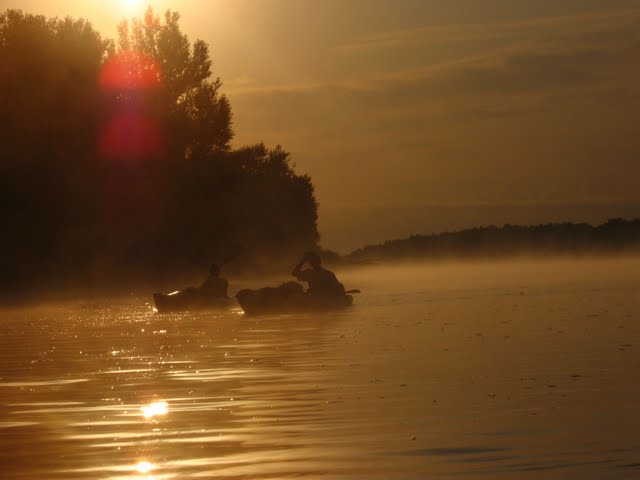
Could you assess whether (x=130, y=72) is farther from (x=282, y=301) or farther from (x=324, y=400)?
(x=324, y=400)

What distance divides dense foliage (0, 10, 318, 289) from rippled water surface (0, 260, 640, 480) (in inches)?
1058

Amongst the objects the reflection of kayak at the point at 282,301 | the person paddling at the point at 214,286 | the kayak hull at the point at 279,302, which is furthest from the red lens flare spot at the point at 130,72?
the kayak hull at the point at 279,302

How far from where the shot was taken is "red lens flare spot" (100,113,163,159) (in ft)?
191

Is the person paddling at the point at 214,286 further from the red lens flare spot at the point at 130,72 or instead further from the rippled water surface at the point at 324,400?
the red lens flare spot at the point at 130,72

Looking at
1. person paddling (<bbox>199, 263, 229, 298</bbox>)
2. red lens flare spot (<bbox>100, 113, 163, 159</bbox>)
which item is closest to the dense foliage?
red lens flare spot (<bbox>100, 113, 163, 159</bbox>)

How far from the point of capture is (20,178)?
5572 cm

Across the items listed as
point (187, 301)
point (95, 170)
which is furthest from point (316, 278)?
point (95, 170)

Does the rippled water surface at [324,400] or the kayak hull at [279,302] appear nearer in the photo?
the rippled water surface at [324,400]

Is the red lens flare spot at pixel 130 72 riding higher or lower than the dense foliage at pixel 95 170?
higher

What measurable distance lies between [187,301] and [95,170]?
24.5 m

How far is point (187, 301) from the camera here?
35188 mm

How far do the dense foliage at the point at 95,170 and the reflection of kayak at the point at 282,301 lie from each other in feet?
54.8

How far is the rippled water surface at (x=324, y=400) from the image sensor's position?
10.9 metres

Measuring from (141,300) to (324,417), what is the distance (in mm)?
30826
